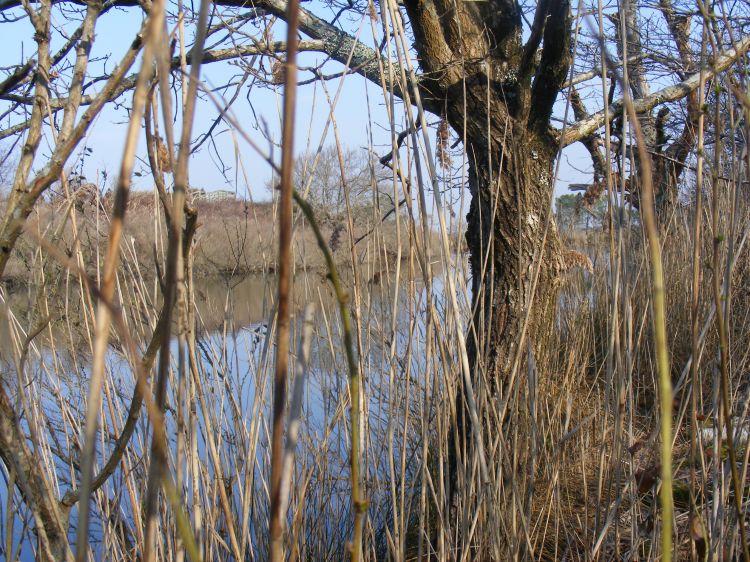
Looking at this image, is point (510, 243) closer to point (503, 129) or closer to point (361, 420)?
point (503, 129)

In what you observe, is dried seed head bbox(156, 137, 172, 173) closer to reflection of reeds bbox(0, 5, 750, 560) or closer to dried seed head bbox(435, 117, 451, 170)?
reflection of reeds bbox(0, 5, 750, 560)

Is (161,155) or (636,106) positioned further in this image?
(636,106)

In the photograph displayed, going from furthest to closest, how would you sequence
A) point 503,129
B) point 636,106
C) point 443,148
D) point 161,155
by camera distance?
point 636,106 < point 503,129 < point 443,148 < point 161,155

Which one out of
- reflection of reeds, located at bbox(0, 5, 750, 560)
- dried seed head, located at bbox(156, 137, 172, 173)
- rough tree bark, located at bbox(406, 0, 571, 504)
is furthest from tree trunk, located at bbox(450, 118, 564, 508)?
dried seed head, located at bbox(156, 137, 172, 173)

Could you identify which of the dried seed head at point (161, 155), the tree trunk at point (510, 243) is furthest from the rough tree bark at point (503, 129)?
the dried seed head at point (161, 155)

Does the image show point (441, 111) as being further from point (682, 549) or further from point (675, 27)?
point (675, 27)

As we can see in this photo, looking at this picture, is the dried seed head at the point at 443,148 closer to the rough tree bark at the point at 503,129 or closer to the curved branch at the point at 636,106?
the rough tree bark at the point at 503,129

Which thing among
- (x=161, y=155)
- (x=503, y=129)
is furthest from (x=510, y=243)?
(x=161, y=155)

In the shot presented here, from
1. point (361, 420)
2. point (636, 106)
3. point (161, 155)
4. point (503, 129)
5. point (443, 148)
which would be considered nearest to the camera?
point (161, 155)

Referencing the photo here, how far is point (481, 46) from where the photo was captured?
168 cm

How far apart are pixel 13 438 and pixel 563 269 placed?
1440 millimetres

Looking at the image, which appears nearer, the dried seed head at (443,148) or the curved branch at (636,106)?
the dried seed head at (443,148)

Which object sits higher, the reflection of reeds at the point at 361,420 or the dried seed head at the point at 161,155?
the dried seed head at the point at 161,155

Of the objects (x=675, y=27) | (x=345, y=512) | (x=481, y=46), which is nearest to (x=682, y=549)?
(x=345, y=512)
